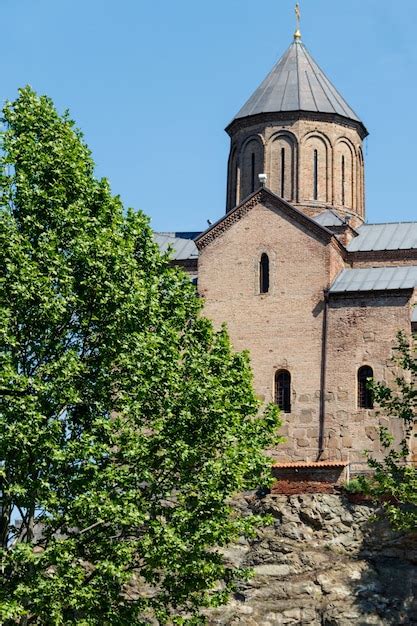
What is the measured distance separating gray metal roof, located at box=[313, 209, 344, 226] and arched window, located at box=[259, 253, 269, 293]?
2789mm

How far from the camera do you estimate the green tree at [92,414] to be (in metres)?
23.6

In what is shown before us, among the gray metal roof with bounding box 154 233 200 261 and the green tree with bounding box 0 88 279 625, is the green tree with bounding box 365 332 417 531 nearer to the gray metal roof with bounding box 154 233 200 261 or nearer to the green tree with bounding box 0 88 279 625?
the green tree with bounding box 0 88 279 625

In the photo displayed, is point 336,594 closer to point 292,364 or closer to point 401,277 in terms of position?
point 292,364

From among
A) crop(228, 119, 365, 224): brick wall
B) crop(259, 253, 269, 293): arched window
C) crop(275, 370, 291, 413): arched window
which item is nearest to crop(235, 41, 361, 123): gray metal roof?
crop(228, 119, 365, 224): brick wall

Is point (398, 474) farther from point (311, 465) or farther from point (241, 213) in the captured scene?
point (241, 213)

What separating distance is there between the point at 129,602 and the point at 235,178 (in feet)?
69.0

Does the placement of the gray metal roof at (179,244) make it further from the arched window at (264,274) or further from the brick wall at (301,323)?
the arched window at (264,274)

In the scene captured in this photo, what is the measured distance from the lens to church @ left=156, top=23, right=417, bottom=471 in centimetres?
3675

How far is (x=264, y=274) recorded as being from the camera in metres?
38.9

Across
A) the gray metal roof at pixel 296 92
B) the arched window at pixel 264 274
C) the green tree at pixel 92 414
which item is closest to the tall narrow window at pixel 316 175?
the gray metal roof at pixel 296 92

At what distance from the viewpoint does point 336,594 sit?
32.0m

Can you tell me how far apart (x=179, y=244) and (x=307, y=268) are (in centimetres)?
686

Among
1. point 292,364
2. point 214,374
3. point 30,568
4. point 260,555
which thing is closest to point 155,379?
point 214,374

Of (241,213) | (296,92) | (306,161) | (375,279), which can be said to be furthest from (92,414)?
(296,92)
